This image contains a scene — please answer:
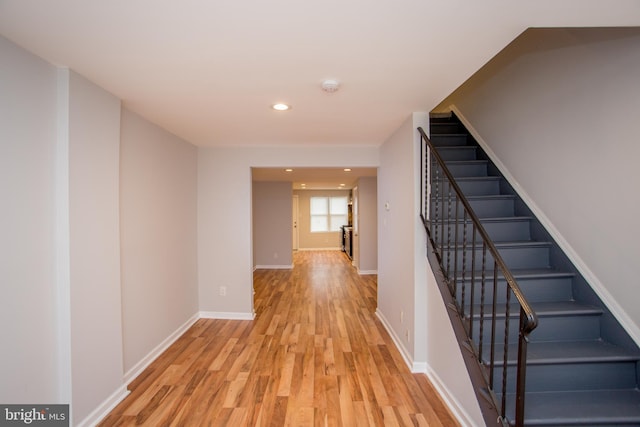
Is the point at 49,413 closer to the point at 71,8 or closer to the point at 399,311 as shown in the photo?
the point at 71,8

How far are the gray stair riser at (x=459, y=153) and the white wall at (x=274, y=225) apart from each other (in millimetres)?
4669

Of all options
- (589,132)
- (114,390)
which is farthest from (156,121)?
(589,132)

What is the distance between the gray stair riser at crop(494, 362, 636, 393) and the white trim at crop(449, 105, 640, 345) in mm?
216

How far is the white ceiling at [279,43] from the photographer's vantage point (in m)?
1.24

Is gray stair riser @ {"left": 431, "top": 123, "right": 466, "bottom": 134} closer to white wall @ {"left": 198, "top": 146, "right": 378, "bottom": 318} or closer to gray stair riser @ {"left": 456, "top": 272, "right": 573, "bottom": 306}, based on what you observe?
white wall @ {"left": 198, "top": 146, "right": 378, "bottom": 318}

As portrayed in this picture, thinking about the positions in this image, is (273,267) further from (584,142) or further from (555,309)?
(584,142)

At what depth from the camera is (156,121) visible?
277 cm

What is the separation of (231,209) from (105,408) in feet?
7.60

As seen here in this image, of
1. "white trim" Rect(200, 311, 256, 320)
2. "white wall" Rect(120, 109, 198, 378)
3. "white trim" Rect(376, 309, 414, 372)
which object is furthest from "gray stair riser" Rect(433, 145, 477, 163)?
"white trim" Rect(200, 311, 256, 320)

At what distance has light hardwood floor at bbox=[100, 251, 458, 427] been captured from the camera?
197cm

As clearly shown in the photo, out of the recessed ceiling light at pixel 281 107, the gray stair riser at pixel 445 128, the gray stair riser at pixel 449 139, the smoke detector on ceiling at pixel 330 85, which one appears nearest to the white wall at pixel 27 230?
the recessed ceiling light at pixel 281 107

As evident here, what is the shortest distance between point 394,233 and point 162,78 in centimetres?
248

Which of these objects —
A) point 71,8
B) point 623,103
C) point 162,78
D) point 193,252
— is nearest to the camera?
point 71,8

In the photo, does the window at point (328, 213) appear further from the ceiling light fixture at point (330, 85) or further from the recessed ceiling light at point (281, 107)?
the ceiling light fixture at point (330, 85)
